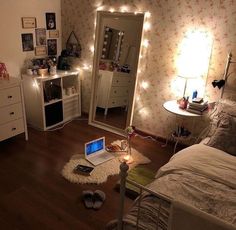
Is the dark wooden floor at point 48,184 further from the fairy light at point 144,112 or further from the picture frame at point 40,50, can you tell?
the picture frame at point 40,50

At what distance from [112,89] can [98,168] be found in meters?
1.29

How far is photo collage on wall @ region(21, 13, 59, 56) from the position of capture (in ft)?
11.6

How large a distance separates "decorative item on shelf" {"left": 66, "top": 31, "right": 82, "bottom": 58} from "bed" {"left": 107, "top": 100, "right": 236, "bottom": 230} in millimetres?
2475

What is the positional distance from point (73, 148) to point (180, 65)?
1705mm

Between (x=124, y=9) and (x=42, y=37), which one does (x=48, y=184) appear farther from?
(x=124, y=9)

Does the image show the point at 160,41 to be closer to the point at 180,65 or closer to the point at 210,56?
the point at 180,65

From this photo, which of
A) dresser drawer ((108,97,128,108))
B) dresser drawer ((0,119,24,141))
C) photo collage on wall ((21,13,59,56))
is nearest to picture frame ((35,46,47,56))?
photo collage on wall ((21,13,59,56))

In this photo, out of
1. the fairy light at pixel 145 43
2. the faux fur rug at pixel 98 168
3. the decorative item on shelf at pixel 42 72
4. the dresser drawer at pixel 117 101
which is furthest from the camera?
the dresser drawer at pixel 117 101

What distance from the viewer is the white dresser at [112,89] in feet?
11.9

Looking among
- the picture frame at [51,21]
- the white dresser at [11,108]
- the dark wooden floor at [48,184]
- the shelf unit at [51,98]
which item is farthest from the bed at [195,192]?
the picture frame at [51,21]

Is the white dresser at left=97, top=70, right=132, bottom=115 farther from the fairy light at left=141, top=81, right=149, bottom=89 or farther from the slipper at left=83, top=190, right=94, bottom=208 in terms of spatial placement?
the slipper at left=83, top=190, right=94, bottom=208

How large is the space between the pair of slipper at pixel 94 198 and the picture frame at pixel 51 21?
8.61 feet

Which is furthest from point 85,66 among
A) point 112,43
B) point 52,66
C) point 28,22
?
point 28,22

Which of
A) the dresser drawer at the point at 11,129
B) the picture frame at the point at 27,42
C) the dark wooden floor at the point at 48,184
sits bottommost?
the dark wooden floor at the point at 48,184
